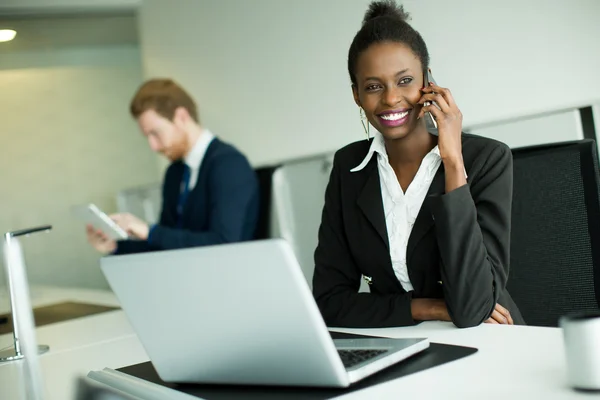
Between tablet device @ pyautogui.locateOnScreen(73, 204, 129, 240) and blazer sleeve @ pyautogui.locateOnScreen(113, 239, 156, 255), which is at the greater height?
tablet device @ pyautogui.locateOnScreen(73, 204, 129, 240)

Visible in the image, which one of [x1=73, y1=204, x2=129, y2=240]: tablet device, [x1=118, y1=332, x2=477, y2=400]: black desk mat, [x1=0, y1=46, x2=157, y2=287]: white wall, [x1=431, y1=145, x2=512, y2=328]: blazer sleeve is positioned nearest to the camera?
[x1=118, y1=332, x2=477, y2=400]: black desk mat

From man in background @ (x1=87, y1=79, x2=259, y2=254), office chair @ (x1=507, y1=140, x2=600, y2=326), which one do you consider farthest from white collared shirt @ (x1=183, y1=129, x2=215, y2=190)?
office chair @ (x1=507, y1=140, x2=600, y2=326)

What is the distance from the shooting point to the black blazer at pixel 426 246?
136cm

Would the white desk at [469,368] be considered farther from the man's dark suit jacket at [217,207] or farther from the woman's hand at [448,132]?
the man's dark suit jacket at [217,207]

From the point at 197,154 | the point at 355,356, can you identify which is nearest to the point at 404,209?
the point at 355,356

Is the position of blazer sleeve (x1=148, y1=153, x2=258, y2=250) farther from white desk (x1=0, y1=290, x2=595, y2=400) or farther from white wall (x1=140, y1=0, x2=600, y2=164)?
white desk (x1=0, y1=290, x2=595, y2=400)

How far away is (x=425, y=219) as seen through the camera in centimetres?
151

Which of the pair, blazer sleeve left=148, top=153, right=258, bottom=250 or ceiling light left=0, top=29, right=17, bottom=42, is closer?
blazer sleeve left=148, top=153, right=258, bottom=250

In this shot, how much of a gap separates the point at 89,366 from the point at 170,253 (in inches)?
29.5

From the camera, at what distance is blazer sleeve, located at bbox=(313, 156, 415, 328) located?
1.44m

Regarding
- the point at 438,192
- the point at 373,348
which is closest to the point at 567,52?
the point at 438,192

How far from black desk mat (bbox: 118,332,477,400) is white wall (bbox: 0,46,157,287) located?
3009mm

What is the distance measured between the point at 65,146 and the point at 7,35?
672 millimetres

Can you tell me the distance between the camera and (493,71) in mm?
2111
